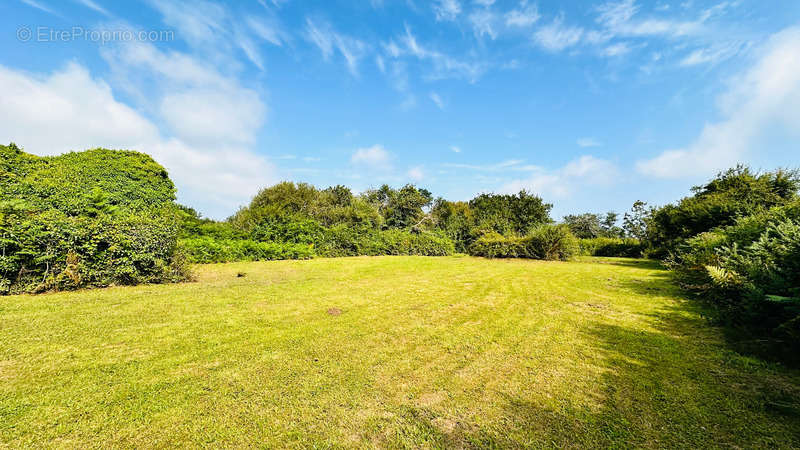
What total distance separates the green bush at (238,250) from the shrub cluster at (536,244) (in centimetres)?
1146

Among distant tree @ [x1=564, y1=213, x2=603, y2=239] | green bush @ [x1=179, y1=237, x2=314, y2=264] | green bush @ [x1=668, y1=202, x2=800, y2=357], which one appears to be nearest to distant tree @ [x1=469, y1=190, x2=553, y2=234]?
green bush @ [x1=179, y1=237, x2=314, y2=264]

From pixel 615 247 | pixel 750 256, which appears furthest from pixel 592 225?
pixel 750 256

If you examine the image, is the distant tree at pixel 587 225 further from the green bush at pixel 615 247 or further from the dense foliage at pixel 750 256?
the dense foliage at pixel 750 256

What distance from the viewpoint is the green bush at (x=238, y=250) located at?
39.7 feet

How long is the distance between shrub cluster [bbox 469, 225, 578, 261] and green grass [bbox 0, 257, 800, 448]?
11959mm

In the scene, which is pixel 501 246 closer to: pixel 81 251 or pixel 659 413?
pixel 659 413

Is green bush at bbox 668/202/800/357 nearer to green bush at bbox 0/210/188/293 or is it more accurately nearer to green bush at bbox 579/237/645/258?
A: green bush at bbox 0/210/188/293

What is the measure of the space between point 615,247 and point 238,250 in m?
31.1

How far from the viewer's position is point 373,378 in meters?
3.04

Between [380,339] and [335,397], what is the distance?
1.53 meters

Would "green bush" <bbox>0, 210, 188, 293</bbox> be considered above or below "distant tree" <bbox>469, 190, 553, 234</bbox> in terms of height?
below

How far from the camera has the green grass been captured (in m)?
2.19

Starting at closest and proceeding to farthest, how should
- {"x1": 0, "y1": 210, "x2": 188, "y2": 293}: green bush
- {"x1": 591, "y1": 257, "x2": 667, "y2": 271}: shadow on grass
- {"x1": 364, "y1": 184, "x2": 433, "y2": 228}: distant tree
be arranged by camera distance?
1. {"x1": 0, "y1": 210, "x2": 188, "y2": 293}: green bush
2. {"x1": 591, "y1": 257, "x2": 667, "y2": 271}: shadow on grass
3. {"x1": 364, "y1": 184, "x2": 433, "y2": 228}: distant tree

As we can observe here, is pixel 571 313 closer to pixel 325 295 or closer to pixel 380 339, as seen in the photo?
pixel 380 339
